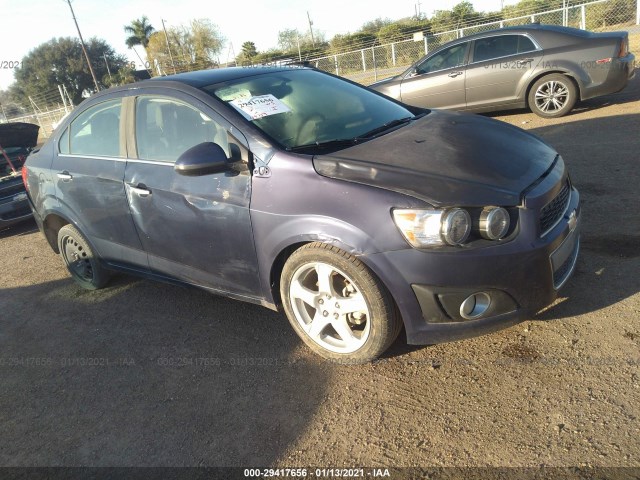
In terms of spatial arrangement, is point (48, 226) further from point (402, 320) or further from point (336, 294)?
point (402, 320)

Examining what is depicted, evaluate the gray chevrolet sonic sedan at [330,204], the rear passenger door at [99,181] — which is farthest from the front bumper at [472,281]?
the rear passenger door at [99,181]

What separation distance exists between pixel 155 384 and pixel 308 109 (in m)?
1.98

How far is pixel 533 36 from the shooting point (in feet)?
24.6

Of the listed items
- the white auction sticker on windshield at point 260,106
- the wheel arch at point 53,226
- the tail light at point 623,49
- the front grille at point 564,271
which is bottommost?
the front grille at point 564,271

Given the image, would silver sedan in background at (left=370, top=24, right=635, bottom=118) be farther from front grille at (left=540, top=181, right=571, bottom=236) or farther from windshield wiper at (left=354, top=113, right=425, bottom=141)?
front grille at (left=540, top=181, right=571, bottom=236)

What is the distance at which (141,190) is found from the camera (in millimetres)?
3342

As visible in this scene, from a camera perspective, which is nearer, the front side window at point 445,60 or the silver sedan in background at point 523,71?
the silver sedan in background at point 523,71

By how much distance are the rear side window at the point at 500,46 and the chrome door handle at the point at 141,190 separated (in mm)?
6556

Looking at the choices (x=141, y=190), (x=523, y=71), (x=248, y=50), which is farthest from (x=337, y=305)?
(x=248, y=50)

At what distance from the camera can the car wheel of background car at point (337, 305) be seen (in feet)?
8.17

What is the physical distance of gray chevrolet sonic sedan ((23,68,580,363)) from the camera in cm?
237

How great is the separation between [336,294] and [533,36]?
6.73 m

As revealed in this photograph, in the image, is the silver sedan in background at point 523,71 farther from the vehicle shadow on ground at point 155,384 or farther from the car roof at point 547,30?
the vehicle shadow on ground at point 155,384

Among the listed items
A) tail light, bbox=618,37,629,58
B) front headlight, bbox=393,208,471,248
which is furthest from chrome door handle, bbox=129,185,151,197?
tail light, bbox=618,37,629,58
